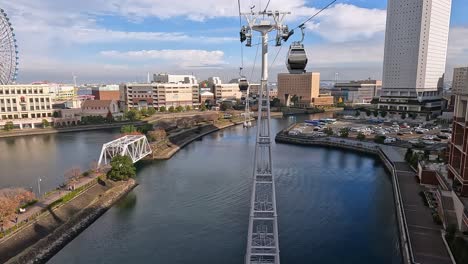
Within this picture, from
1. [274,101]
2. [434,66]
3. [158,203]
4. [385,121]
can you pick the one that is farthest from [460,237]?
[274,101]

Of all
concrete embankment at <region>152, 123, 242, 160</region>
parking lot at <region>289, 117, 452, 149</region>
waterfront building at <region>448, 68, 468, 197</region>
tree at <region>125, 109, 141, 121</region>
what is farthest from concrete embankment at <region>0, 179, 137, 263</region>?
tree at <region>125, 109, 141, 121</region>

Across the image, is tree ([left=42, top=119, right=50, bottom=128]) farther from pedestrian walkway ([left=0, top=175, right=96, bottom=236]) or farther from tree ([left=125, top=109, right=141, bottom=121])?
pedestrian walkway ([left=0, top=175, right=96, bottom=236])

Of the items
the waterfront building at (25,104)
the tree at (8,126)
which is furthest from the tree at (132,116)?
the tree at (8,126)

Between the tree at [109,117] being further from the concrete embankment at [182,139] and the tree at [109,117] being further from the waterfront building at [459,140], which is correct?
the waterfront building at [459,140]

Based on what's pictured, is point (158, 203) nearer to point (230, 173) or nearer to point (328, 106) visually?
point (230, 173)

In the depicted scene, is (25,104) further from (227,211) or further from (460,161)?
(460,161)

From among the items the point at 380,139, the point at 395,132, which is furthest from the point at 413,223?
the point at 395,132
